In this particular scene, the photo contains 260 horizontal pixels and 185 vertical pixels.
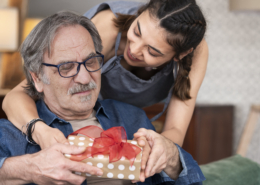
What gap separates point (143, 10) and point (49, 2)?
2.00 metres

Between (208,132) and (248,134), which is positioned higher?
(248,134)

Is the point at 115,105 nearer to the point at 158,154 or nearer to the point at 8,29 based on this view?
the point at 158,154

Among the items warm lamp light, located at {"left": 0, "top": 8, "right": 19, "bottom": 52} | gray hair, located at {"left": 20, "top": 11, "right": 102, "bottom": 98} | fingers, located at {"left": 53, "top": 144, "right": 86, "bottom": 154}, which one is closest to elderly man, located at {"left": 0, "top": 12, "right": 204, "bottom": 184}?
gray hair, located at {"left": 20, "top": 11, "right": 102, "bottom": 98}

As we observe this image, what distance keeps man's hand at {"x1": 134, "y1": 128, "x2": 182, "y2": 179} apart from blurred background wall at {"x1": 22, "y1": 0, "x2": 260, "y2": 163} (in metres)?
2.37

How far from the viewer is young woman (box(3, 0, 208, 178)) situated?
117 centimetres

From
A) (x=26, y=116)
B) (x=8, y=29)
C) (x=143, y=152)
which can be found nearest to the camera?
(x=143, y=152)

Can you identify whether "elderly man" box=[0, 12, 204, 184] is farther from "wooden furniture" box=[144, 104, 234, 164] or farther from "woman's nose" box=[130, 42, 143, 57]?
"wooden furniture" box=[144, 104, 234, 164]

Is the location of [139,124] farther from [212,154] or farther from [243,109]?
[243,109]

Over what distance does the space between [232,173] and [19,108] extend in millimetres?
991

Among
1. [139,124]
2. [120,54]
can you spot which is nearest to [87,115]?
[139,124]

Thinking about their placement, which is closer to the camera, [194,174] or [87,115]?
[194,174]

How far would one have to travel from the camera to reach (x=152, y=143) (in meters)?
1.00

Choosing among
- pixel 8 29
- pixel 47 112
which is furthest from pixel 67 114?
pixel 8 29

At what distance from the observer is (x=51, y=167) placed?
834mm
